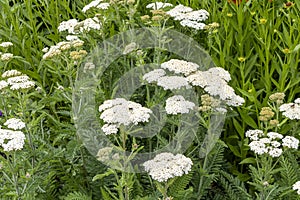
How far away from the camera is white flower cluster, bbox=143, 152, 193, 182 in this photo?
79.6 inches

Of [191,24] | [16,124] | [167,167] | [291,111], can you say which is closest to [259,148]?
[291,111]

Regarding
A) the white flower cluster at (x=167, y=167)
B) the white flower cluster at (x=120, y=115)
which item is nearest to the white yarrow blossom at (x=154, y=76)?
the white flower cluster at (x=120, y=115)

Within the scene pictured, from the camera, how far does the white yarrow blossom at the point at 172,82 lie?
2.31m

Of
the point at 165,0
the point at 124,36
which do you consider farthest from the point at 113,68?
the point at 165,0

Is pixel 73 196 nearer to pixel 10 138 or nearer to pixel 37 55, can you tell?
pixel 10 138

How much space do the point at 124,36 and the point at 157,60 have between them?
0.34m

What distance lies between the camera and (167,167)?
206 centimetres

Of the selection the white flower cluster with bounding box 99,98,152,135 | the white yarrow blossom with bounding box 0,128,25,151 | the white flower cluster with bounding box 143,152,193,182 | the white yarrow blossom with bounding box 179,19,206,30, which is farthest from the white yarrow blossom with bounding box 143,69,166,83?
the white yarrow blossom with bounding box 0,128,25,151

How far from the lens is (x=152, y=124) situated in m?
2.57

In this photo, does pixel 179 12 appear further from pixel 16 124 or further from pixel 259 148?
pixel 16 124

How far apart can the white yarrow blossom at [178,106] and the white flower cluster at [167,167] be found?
8.4 inches

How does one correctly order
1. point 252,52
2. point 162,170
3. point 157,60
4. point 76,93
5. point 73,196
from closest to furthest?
point 162,170, point 73,196, point 76,93, point 157,60, point 252,52

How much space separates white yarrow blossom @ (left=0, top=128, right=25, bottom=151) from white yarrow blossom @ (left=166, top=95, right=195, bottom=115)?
638 millimetres

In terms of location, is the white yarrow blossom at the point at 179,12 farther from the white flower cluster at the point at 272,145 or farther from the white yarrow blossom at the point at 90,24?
the white flower cluster at the point at 272,145
